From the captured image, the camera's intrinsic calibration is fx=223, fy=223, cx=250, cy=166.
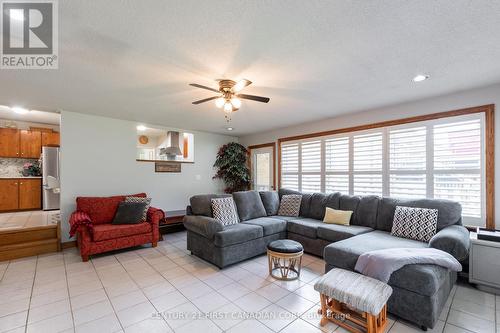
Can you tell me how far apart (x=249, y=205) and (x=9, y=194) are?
6.19m

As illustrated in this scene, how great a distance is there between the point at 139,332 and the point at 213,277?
1125mm

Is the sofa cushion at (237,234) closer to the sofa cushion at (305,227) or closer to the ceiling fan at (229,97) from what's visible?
the sofa cushion at (305,227)

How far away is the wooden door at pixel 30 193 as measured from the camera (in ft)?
18.9

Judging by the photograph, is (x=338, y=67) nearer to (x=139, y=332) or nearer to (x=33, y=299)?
(x=139, y=332)

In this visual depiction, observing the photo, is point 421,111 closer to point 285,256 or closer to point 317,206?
point 317,206

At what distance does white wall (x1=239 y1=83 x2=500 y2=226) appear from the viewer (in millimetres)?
2893

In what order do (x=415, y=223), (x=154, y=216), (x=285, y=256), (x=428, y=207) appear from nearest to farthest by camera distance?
(x=285, y=256), (x=415, y=223), (x=428, y=207), (x=154, y=216)

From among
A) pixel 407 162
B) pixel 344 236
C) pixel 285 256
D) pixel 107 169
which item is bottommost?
pixel 285 256

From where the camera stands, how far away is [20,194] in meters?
5.74

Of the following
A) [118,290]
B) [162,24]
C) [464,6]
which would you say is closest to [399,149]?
[464,6]

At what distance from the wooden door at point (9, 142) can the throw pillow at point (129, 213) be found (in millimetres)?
4167

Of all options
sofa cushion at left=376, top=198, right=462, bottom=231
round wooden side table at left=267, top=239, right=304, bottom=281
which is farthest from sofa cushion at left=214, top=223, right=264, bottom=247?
sofa cushion at left=376, top=198, right=462, bottom=231

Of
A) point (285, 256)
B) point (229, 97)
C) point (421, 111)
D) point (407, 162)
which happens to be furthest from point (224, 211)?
point (421, 111)

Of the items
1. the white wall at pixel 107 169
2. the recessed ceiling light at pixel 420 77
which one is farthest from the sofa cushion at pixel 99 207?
the recessed ceiling light at pixel 420 77
